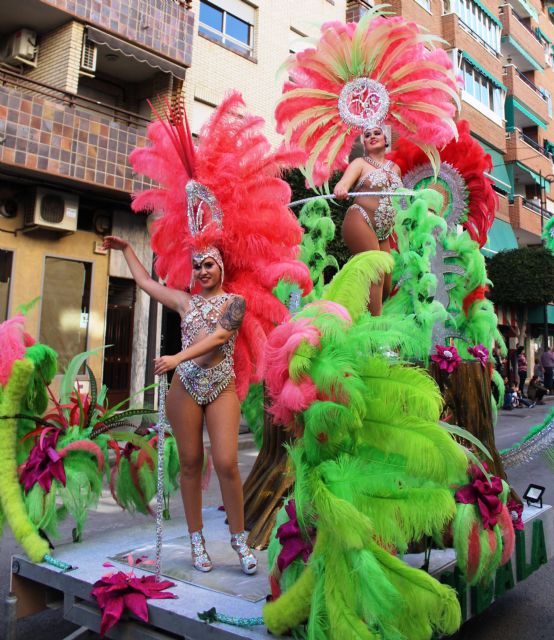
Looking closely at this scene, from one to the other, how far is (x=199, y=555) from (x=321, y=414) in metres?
1.31

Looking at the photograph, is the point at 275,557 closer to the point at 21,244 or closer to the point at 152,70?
the point at 21,244

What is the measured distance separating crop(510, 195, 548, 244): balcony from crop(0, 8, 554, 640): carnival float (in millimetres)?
21657

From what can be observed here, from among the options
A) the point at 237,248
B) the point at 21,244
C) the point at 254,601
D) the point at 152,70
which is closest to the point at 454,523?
the point at 254,601

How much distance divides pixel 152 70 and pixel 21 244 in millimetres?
4730

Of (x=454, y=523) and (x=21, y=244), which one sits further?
(x=21, y=244)

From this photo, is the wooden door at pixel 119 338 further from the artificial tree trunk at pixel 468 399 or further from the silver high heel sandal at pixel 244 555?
the silver high heel sandal at pixel 244 555

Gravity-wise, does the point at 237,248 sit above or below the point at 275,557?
above

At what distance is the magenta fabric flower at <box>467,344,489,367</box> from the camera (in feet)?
11.8

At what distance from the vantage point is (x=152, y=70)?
490 inches

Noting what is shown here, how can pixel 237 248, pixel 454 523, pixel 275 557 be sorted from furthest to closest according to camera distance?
pixel 237 248 → pixel 454 523 → pixel 275 557

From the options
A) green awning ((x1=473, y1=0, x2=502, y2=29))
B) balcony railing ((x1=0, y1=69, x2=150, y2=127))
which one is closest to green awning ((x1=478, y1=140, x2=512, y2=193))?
green awning ((x1=473, y1=0, x2=502, y2=29))

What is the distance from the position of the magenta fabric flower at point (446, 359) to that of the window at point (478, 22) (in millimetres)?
22536

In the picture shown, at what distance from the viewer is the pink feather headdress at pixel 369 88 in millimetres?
3691

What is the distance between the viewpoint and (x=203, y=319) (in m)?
2.83
